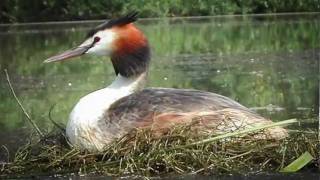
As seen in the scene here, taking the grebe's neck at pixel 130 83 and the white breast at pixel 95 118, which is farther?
the grebe's neck at pixel 130 83

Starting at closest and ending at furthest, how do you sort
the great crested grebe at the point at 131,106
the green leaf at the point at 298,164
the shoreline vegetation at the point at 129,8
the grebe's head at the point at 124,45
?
1. the green leaf at the point at 298,164
2. the great crested grebe at the point at 131,106
3. the grebe's head at the point at 124,45
4. the shoreline vegetation at the point at 129,8

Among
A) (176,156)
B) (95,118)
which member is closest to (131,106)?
(95,118)

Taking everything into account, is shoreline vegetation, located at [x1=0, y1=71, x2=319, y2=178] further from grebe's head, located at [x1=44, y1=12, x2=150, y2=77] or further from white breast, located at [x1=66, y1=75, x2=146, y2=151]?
grebe's head, located at [x1=44, y1=12, x2=150, y2=77]

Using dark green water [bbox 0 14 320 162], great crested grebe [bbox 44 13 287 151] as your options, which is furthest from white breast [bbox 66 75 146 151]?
dark green water [bbox 0 14 320 162]

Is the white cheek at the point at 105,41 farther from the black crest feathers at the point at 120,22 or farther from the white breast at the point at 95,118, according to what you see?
the white breast at the point at 95,118

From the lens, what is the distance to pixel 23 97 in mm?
9969

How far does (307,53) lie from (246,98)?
Result: 681cm

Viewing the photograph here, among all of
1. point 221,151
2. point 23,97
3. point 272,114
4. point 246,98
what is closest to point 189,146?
point 221,151

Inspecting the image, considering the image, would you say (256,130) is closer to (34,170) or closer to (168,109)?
(168,109)

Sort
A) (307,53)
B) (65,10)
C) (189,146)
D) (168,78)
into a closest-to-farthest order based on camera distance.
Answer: (189,146), (168,78), (307,53), (65,10)

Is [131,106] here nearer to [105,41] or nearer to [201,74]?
[105,41]

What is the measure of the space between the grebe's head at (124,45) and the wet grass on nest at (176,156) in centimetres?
55

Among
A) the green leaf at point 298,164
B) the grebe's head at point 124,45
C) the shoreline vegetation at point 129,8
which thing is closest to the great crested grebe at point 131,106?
the grebe's head at point 124,45

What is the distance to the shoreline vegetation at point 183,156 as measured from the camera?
529cm
